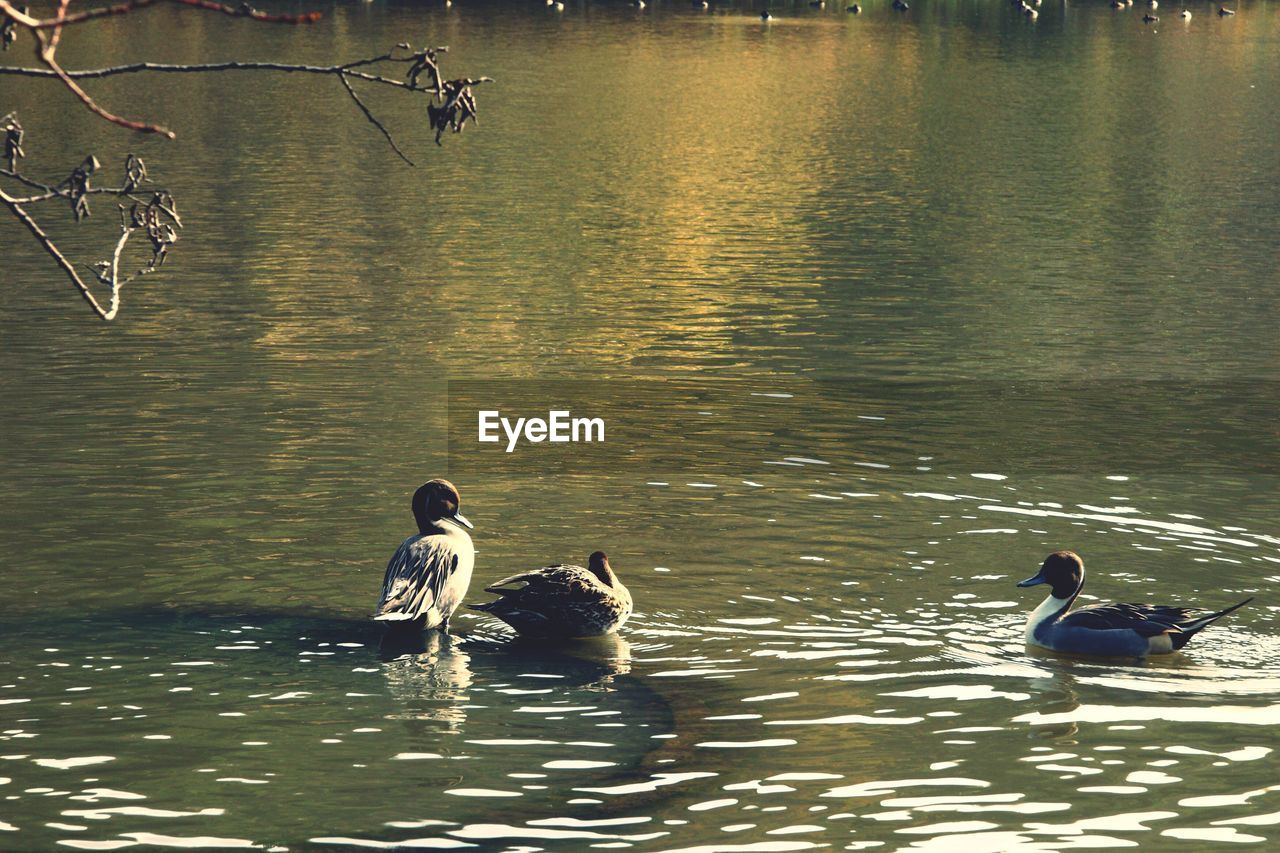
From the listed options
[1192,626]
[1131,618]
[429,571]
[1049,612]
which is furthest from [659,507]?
[1192,626]

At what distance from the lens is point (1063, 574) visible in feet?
51.8

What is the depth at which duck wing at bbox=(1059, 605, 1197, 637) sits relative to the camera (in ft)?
49.3

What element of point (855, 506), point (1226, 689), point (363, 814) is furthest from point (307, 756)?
point (855, 506)

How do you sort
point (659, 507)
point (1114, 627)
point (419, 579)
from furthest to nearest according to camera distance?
1. point (659, 507)
2. point (419, 579)
3. point (1114, 627)

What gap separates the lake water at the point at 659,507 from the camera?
12469 mm

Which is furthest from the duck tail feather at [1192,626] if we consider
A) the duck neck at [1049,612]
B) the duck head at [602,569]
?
the duck head at [602,569]

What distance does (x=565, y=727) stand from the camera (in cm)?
1353

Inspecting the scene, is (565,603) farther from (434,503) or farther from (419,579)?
(434,503)

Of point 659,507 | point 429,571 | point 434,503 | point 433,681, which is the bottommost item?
point 433,681

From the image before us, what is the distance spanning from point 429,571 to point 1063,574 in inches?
217

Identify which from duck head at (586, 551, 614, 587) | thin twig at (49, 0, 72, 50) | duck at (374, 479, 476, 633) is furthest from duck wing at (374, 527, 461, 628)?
thin twig at (49, 0, 72, 50)

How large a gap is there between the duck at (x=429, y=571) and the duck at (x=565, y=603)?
332 mm

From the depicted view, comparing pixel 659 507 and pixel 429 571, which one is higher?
pixel 429 571

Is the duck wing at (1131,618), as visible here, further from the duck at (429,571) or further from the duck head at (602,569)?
the duck at (429,571)
